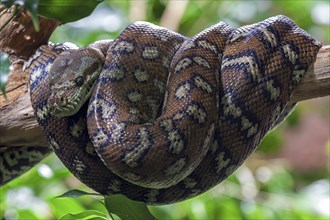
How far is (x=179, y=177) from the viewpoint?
1748 millimetres

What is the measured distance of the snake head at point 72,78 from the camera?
72.8 inches

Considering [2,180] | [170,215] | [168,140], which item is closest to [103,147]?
[168,140]

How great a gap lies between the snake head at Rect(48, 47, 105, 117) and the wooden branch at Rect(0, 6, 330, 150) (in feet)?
0.55

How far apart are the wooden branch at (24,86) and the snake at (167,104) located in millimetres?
46

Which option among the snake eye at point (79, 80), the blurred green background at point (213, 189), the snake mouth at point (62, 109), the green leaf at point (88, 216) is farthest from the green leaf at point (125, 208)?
the blurred green background at point (213, 189)

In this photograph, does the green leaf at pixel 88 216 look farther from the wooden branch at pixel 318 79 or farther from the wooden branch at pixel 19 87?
the wooden branch at pixel 318 79

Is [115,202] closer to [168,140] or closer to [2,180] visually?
[168,140]

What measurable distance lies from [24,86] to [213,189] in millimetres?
1411

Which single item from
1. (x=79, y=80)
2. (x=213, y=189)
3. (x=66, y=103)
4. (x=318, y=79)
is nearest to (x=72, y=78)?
(x=79, y=80)

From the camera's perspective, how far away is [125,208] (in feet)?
5.32

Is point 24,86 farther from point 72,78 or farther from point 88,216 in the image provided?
point 88,216

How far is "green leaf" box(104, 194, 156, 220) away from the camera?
1.60 m

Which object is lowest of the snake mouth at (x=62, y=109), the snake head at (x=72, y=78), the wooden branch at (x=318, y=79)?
the snake mouth at (x=62, y=109)

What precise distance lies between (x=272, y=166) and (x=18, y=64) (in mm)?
2300
